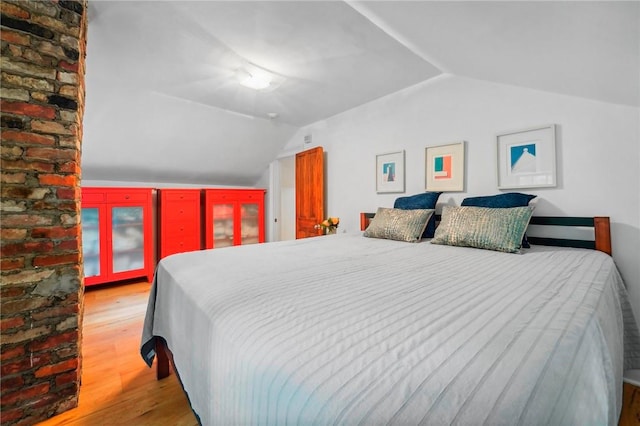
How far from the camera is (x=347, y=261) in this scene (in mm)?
1533

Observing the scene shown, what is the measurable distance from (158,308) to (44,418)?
709 millimetres

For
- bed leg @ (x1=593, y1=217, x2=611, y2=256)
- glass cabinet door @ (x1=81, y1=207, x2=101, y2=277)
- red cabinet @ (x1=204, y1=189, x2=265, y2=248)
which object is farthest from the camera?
red cabinet @ (x1=204, y1=189, x2=265, y2=248)

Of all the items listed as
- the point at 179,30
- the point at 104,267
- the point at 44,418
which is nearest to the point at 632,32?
Answer: the point at 179,30

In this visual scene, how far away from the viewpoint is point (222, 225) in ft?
15.2

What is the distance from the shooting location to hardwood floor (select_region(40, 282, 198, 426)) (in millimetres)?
1409

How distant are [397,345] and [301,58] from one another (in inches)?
90.6

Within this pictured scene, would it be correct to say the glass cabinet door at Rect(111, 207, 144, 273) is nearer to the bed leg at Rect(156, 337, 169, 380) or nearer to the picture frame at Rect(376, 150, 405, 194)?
the bed leg at Rect(156, 337, 169, 380)

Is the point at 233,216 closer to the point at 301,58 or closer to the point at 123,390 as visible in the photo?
the point at 301,58

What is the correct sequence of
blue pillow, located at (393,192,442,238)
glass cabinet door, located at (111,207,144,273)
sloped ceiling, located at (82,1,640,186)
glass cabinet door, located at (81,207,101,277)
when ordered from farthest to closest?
glass cabinet door, located at (111,207,144,273) → glass cabinet door, located at (81,207,101,277) → blue pillow, located at (393,192,442,238) → sloped ceiling, located at (82,1,640,186)

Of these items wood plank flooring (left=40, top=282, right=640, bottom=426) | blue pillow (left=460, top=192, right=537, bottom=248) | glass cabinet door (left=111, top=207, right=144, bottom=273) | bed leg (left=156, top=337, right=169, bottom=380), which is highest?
blue pillow (left=460, top=192, right=537, bottom=248)

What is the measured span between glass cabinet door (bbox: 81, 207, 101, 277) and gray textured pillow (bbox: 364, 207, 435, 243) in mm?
3314

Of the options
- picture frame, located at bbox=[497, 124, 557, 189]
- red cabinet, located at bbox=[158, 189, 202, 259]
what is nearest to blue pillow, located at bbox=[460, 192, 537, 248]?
picture frame, located at bbox=[497, 124, 557, 189]

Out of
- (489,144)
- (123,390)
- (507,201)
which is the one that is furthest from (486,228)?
(123,390)

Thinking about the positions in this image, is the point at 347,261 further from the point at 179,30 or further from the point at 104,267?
the point at 104,267
